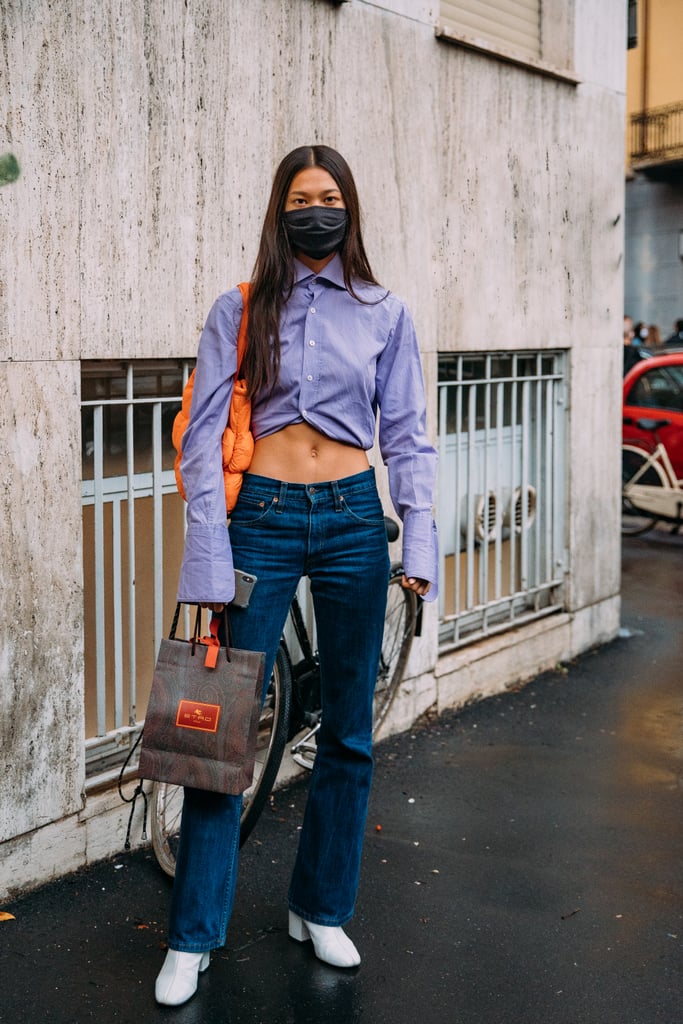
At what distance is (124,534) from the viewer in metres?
4.57

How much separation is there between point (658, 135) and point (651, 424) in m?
15.4

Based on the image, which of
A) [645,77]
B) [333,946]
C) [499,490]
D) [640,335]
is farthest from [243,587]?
[645,77]

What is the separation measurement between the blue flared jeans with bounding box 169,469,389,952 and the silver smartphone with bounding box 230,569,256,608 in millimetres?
30

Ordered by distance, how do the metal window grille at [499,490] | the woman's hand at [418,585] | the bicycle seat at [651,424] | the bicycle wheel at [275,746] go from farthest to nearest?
the bicycle seat at [651,424] < the metal window grille at [499,490] < the bicycle wheel at [275,746] < the woman's hand at [418,585]

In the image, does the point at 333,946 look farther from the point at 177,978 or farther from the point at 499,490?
the point at 499,490

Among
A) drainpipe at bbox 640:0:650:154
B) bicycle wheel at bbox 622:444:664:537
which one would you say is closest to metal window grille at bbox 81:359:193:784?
bicycle wheel at bbox 622:444:664:537

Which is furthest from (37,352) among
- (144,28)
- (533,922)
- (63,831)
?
(533,922)

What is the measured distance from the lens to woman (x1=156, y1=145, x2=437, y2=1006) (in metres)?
3.38

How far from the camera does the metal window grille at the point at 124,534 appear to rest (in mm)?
4387

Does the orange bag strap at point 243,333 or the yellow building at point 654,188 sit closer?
the orange bag strap at point 243,333

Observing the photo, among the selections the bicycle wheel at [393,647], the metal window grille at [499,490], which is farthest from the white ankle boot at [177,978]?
the metal window grille at [499,490]

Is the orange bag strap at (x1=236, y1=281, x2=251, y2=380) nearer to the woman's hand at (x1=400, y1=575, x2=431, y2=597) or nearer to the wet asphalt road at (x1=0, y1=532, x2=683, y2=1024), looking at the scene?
the woman's hand at (x1=400, y1=575, x2=431, y2=597)

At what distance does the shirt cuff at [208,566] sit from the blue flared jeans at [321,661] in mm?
92

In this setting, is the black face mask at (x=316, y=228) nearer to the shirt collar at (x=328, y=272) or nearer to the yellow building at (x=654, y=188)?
the shirt collar at (x=328, y=272)
